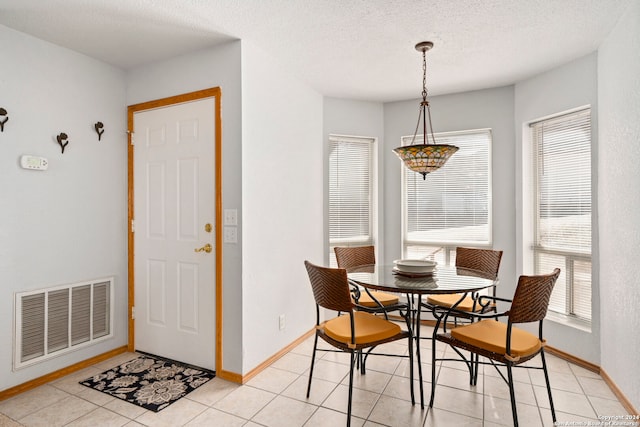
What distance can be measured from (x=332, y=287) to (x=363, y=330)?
0.38 metres

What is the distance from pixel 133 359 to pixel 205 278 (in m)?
1.02

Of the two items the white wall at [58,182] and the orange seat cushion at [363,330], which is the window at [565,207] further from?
the white wall at [58,182]

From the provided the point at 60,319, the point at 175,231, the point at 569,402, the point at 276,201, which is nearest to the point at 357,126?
the point at 276,201

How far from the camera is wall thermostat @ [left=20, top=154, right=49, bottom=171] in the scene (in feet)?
8.11

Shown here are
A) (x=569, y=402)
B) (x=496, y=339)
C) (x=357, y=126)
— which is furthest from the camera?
(x=357, y=126)

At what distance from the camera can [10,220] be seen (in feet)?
7.95

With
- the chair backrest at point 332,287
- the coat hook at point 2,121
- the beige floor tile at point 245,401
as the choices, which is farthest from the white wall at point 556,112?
the coat hook at point 2,121

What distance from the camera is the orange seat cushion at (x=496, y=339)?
1988 millimetres

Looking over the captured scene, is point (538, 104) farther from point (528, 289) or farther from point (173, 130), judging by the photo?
point (173, 130)

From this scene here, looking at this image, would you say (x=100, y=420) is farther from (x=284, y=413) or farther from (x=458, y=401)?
(x=458, y=401)

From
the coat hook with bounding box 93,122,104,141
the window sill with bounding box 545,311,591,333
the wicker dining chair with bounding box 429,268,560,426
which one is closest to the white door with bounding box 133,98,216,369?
the coat hook with bounding box 93,122,104,141

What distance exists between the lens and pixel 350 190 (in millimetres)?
4078

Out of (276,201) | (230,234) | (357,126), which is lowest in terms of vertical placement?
(230,234)

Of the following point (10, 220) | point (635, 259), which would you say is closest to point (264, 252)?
point (10, 220)
